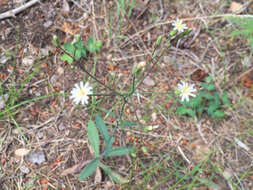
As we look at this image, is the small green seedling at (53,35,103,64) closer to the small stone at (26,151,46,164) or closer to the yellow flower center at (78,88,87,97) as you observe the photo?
the yellow flower center at (78,88,87,97)

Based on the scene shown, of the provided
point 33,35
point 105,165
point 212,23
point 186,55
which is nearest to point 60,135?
point 105,165

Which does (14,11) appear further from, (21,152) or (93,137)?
(93,137)

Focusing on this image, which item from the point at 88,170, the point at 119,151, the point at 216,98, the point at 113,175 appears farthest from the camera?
the point at 216,98

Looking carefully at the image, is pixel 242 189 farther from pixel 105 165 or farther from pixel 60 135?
pixel 60 135

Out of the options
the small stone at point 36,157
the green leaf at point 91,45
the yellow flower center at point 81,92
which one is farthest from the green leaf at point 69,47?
the small stone at point 36,157

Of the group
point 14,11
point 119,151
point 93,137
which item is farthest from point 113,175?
point 14,11

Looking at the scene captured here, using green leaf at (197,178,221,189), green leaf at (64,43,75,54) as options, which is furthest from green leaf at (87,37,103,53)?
green leaf at (197,178,221,189)
